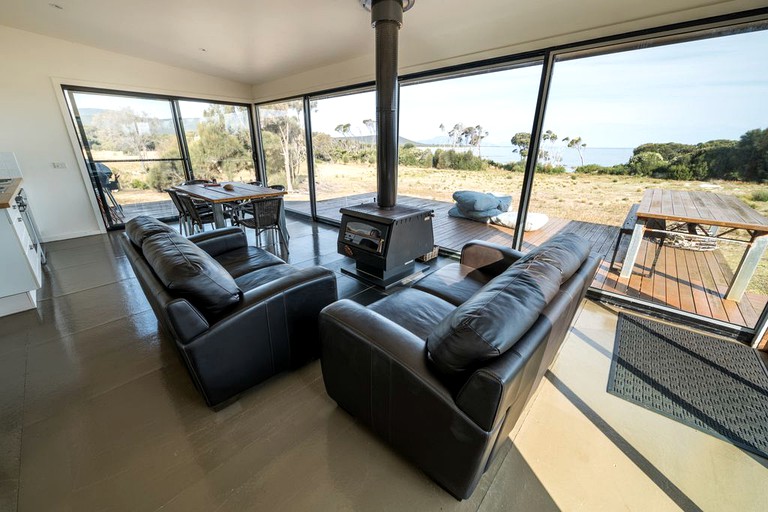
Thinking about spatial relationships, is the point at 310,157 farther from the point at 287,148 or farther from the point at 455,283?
the point at 455,283

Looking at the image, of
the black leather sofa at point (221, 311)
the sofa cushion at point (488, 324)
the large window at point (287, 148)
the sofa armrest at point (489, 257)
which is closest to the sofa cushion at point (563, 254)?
the sofa cushion at point (488, 324)

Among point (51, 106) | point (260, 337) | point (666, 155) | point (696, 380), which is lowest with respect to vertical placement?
point (696, 380)

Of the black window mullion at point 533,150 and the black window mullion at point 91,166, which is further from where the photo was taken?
the black window mullion at point 91,166

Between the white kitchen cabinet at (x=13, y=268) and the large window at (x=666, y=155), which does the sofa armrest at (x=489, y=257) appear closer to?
the large window at (x=666, y=155)

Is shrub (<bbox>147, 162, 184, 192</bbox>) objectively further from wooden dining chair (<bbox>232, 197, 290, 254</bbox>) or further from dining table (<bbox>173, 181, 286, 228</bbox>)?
wooden dining chair (<bbox>232, 197, 290, 254</bbox>)

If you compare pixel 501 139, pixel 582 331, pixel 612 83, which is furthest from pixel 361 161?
pixel 582 331

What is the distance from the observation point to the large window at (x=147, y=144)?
4.43 meters

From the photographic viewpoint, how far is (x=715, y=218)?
219cm

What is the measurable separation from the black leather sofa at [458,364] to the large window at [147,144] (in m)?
5.44

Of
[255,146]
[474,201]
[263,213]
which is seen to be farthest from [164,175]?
[474,201]

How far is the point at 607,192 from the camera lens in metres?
2.68

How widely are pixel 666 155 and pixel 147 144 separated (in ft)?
22.0

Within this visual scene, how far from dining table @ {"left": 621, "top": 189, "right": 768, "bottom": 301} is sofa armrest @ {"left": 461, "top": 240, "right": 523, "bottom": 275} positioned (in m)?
1.27

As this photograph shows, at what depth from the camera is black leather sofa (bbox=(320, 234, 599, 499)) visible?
0.93 metres
